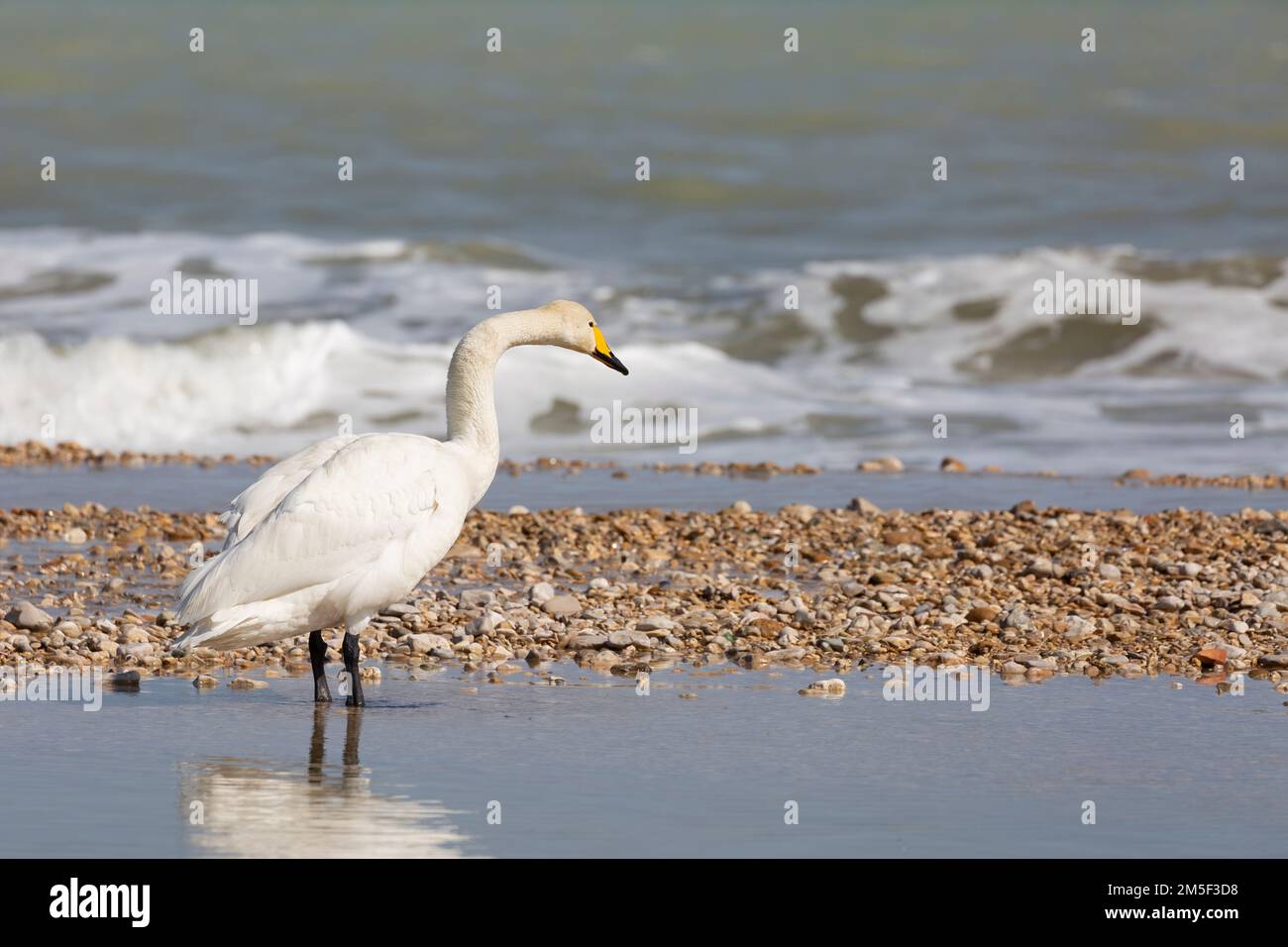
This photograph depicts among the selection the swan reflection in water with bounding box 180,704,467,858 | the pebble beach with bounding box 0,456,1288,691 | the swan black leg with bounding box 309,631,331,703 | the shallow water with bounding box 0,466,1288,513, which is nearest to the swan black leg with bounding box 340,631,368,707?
the swan black leg with bounding box 309,631,331,703

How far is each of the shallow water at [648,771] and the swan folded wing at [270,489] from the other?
810mm

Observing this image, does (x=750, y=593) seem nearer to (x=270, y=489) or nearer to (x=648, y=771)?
(x=270, y=489)

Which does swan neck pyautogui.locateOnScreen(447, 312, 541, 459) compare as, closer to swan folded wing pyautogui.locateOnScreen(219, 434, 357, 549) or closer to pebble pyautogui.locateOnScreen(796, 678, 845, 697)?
swan folded wing pyautogui.locateOnScreen(219, 434, 357, 549)

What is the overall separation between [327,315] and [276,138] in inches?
600

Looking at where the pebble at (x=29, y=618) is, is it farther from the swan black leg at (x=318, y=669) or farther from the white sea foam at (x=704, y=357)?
the white sea foam at (x=704, y=357)

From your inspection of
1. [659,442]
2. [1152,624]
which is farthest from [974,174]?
[1152,624]

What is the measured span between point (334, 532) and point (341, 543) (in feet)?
0.19

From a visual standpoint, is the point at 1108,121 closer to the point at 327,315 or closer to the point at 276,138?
the point at 276,138

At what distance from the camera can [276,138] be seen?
A: 41125 mm

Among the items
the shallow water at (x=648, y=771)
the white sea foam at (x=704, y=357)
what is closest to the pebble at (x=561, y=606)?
the shallow water at (x=648, y=771)

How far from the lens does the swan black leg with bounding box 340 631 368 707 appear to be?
895 cm

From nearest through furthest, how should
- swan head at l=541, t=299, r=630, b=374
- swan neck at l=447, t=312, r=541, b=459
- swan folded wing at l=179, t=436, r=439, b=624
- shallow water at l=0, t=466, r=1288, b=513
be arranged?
swan folded wing at l=179, t=436, r=439, b=624, swan neck at l=447, t=312, r=541, b=459, swan head at l=541, t=299, r=630, b=374, shallow water at l=0, t=466, r=1288, b=513

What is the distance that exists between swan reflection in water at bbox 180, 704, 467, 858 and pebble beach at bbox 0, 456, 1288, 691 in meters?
1.69

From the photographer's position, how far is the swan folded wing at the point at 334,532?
8.70 m
